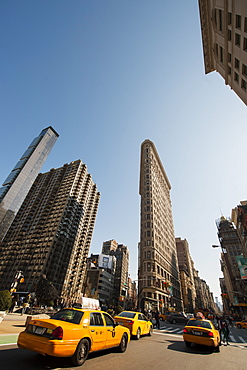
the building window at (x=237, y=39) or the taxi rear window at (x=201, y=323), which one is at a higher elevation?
the building window at (x=237, y=39)

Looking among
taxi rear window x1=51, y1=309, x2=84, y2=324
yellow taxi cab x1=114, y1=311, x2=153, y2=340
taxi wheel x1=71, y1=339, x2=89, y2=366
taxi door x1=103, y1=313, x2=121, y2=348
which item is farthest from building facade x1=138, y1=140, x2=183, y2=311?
taxi wheel x1=71, y1=339, x2=89, y2=366

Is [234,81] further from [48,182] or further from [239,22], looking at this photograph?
[48,182]

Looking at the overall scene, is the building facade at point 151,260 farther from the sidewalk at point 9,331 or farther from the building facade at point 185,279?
the building facade at point 185,279

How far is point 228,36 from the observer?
72.7 ft

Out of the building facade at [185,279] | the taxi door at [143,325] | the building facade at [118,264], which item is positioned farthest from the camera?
the building facade at [118,264]

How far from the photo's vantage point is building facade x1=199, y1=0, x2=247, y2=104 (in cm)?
1853

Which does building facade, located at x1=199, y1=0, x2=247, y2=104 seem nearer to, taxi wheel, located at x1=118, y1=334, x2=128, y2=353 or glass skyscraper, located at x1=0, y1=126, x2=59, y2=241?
taxi wheel, located at x1=118, y1=334, x2=128, y2=353

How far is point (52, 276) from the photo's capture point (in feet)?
228

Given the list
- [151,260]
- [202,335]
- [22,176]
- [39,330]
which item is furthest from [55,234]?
[39,330]

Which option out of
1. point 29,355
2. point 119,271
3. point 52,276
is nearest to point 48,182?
point 52,276

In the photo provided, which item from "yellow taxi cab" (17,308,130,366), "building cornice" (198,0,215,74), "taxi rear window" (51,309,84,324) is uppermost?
"building cornice" (198,0,215,74)

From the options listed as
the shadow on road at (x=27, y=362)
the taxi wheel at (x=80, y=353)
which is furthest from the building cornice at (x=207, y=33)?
the shadow on road at (x=27, y=362)

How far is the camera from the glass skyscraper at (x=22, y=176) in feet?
324

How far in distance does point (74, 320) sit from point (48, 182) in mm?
110350
